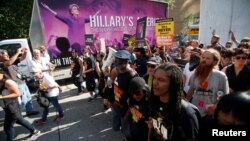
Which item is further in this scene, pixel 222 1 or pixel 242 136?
pixel 222 1

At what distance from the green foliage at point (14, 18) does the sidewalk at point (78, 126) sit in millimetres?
8909

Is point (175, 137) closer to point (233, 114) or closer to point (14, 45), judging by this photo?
point (233, 114)

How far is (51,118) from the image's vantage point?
6.24 metres

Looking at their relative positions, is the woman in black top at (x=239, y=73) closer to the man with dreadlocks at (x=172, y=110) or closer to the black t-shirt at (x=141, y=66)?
the man with dreadlocks at (x=172, y=110)

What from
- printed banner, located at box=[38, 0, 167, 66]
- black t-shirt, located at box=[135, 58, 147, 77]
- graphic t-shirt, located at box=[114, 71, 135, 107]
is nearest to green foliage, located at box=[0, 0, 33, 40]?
printed banner, located at box=[38, 0, 167, 66]

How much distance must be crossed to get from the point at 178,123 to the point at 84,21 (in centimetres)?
849

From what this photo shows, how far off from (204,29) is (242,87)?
9.26 m

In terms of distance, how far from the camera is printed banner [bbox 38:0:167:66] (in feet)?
30.0

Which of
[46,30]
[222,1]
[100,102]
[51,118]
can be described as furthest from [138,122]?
[222,1]

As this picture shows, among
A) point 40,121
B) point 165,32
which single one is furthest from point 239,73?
point 40,121

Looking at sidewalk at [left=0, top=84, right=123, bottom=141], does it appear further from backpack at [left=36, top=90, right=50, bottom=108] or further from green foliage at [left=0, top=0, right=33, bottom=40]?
green foliage at [left=0, top=0, right=33, bottom=40]

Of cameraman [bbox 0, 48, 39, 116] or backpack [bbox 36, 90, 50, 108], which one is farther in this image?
backpack [bbox 36, 90, 50, 108]

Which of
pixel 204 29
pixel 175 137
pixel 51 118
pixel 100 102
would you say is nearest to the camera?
pixel 175 137

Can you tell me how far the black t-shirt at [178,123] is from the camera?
6.94 ft
